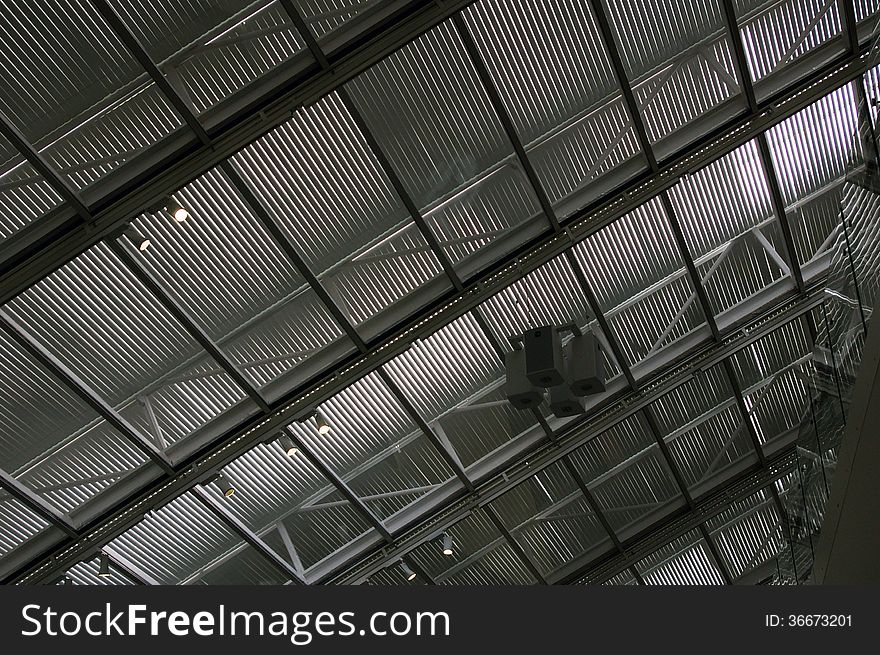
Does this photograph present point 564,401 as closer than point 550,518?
Yes

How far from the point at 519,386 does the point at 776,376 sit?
30.0ft

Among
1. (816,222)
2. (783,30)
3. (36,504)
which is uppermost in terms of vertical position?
(783,30)

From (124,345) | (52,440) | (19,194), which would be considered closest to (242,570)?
(52,440)

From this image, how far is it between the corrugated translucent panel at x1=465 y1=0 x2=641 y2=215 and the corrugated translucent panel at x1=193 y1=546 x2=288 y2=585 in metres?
10.0

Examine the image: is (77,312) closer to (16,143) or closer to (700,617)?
(16,143)

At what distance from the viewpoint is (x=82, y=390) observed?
1964 cm

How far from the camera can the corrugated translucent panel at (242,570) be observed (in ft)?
80.2

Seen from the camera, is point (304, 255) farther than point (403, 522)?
No

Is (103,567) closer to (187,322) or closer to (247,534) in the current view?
(247,534)

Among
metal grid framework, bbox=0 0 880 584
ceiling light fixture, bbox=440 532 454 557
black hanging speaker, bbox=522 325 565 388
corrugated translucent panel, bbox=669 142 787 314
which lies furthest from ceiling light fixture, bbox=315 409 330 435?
corrugated translucent panel, bbox=669 142 787 314

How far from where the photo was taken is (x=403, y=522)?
84.6 feet

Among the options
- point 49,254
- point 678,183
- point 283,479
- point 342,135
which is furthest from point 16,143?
point 678,183

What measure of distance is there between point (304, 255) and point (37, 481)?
6.39m

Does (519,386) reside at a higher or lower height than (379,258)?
lower
